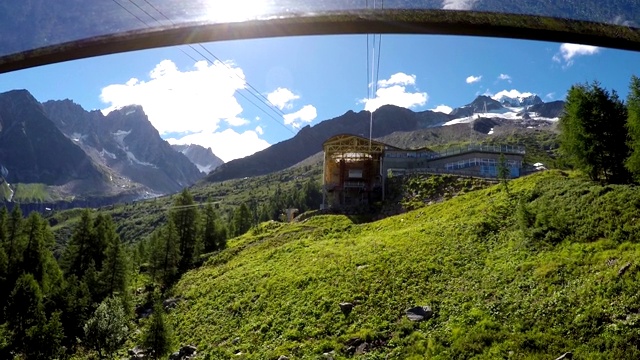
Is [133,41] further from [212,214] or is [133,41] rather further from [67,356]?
[212,214]

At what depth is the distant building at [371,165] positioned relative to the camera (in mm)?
68375

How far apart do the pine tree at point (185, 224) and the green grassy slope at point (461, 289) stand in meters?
20.2

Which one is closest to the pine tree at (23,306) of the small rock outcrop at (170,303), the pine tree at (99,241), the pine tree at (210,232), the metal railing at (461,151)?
the small rock outcrop at (170,303)

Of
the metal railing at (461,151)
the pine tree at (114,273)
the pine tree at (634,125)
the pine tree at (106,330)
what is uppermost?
the metal railing at (461,151)

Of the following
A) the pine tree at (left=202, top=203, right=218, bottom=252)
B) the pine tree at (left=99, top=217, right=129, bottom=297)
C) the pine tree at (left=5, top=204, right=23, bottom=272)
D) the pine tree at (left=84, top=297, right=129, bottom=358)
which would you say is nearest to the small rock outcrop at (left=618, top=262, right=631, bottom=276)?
the pine tree at (left=84, top=297, right=129, bottom=358)

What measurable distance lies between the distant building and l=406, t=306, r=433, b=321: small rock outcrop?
43.8 metres

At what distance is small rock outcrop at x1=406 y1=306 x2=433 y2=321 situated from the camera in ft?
68.1

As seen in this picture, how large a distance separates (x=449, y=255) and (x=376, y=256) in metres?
5.32

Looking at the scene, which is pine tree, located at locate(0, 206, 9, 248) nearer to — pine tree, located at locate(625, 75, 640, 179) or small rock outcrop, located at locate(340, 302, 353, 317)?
small rock outcrop, located at locate(340, 302, 353, 317)

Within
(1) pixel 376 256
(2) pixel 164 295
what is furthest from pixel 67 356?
(1) pixel 376 256

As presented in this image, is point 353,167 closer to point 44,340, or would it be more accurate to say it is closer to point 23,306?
point 23,306

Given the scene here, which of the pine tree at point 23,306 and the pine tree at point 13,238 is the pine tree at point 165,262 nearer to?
the pine tree at point 23,306

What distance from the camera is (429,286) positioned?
2455 cm

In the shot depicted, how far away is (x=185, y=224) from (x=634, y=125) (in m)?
53.2
